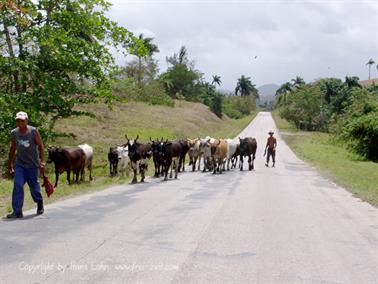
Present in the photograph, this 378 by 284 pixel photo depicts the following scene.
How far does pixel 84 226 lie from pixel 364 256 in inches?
186

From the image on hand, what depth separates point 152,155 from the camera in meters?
19.7

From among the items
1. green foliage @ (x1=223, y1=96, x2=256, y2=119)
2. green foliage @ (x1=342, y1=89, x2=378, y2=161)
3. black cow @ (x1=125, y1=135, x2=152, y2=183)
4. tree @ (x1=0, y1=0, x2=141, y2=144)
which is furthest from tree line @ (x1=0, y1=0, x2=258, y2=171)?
green foliage @ (x1=223, y1=96, x2=256, y2=119)

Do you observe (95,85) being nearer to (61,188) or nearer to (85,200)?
(61,188)

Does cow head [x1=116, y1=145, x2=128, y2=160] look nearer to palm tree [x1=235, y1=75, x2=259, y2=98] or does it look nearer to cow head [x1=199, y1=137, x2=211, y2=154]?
cow head [x1=199, y1=137, x2=211, y2=154]

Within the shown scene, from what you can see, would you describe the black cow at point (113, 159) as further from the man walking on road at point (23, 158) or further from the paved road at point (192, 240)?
the man walking on road at point (23, 158)

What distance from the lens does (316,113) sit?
77.1 m

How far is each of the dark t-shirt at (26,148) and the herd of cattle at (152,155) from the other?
689 centimetres

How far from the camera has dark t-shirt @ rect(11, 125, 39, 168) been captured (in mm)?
9734

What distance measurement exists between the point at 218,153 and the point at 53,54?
7.94 m

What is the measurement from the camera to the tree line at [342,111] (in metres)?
38.0

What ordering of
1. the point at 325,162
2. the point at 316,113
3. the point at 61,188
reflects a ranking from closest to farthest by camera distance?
1. the point at 61,188
2. the point at 325,162
3. the point at 316,113

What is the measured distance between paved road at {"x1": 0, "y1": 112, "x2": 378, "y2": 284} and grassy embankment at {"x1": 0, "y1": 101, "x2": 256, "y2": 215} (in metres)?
2.44

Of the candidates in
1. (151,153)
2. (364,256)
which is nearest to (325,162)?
(151,153)

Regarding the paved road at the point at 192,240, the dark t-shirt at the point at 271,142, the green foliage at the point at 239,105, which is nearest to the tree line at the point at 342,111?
the dark t-shirt at the point at 271,142
